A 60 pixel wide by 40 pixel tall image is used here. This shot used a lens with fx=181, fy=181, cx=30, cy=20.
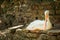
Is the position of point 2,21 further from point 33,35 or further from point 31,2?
point 33,35

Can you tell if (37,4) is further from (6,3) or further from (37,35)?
(37,35)

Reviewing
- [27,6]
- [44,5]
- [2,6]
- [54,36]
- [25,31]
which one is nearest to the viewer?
[54,36]

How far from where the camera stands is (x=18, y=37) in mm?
2922

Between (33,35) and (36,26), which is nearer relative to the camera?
(33,35)

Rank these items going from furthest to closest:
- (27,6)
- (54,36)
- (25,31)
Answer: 1. (27,6)
2. (25,31)
3. (54,36)

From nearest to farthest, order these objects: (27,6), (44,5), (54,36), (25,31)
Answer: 1. (54,36)
2. (25,31)
3. (44,5)
4. (27,6)

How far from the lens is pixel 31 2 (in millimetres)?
4711

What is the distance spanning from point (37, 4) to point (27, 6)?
0.32m

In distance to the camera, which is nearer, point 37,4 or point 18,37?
point 18,37

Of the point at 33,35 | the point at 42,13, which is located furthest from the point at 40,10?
the point at 33,35

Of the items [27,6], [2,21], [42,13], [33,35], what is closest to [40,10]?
[42,13]

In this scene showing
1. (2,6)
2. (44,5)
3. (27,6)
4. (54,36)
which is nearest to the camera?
(54,36)

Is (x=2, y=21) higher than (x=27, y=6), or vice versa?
(x=27, y=6)

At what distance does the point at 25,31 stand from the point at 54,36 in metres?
0.49
